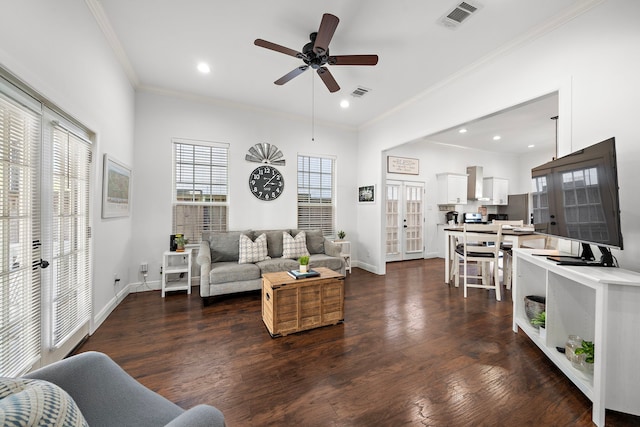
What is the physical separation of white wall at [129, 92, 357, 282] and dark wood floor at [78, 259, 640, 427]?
52.5 inches

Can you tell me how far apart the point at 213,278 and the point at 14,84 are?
2.52 meters

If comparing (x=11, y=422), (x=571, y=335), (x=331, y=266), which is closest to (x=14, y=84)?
(x=11, y=422)

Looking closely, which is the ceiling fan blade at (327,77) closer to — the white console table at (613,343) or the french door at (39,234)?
the french door at (39,234)

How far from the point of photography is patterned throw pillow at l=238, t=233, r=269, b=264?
3930 millimetres

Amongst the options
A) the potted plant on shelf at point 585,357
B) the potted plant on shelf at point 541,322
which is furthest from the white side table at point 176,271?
the potted plant on shelf at point 585,357

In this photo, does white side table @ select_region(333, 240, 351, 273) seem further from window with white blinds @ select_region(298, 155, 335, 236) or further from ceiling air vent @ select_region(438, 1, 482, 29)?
ceiling air vent @ select_region(438, 1, 482, 29)

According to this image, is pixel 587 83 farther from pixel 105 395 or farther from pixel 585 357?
pixel 105 395

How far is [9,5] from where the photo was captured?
4.72 ft

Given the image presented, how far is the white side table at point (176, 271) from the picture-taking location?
3.63 metres

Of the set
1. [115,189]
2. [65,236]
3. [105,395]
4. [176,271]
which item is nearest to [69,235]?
[65,236]

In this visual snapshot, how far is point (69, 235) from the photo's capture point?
2.21 m

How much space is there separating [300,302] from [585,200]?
2.54 m

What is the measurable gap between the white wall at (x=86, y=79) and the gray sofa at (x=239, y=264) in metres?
1.03

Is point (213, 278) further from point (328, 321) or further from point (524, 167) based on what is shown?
point (524, 167)
